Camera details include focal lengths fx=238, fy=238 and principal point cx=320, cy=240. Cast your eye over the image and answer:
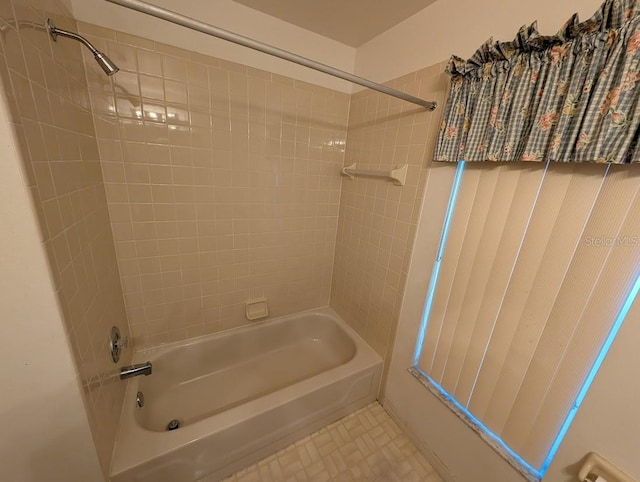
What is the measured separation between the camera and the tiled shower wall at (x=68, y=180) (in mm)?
564

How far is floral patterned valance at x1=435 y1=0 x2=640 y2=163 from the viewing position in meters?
0.61

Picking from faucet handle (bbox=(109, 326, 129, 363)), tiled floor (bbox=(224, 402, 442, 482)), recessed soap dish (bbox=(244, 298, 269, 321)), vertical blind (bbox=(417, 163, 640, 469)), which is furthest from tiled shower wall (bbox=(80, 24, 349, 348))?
vertical blind (bbox=(417, 163, 640, 469))

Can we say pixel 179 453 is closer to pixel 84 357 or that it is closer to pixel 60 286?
pixel 84 357

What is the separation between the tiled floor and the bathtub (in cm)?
5

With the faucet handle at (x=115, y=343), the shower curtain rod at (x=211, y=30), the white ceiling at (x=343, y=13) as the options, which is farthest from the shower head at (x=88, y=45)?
the faucet handle at (x=115, y=343)

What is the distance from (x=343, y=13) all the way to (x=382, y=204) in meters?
1.02

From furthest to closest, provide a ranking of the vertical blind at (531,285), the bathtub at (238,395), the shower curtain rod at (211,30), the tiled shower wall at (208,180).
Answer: the tiled shower wall at (208,180) → the bathtub at (238,395) → the vertical blind at (531,285) → the shower curtain rod at (211,30)

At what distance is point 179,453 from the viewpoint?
1.01m

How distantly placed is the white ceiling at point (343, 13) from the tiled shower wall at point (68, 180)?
36.2 inches

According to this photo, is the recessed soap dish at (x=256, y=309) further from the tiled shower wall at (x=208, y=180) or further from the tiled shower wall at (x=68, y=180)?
the tiled shower wall at (x=68, y=180)

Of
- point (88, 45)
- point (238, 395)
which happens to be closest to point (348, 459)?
point (238, 395)

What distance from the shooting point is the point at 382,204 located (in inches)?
57.2

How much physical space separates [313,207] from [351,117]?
68 cm

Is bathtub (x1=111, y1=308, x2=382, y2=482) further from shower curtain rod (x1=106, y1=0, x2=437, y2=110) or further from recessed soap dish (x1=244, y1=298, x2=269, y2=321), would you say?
shower curtain rod (x1=106, y1=0, x2=437, y2=110)
